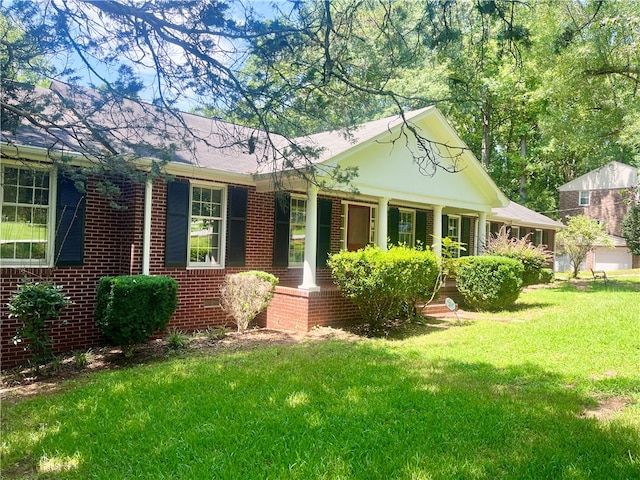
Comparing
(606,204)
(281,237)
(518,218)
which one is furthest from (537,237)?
(281,237)

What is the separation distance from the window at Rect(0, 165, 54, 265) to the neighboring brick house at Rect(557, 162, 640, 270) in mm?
33270

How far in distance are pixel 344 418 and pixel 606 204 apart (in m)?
36.4

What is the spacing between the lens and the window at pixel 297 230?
10914mm

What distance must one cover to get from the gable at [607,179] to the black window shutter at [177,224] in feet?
106

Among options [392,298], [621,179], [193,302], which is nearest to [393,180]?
[392,298]

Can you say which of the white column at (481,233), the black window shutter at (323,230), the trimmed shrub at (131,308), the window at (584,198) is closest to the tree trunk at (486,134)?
the window at (584,198)

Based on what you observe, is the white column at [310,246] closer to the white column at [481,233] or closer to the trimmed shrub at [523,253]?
the trimmed shrub at [523,253]

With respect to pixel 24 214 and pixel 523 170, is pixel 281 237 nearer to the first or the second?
pixel 24 214

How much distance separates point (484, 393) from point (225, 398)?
111 inches

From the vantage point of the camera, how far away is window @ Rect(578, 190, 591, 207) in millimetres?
33875

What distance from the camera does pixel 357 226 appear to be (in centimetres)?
1277

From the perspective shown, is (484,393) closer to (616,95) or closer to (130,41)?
(130,41)

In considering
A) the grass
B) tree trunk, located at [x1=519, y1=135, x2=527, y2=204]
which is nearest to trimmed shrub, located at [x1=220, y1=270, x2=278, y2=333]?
the grass

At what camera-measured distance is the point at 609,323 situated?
360 inches
